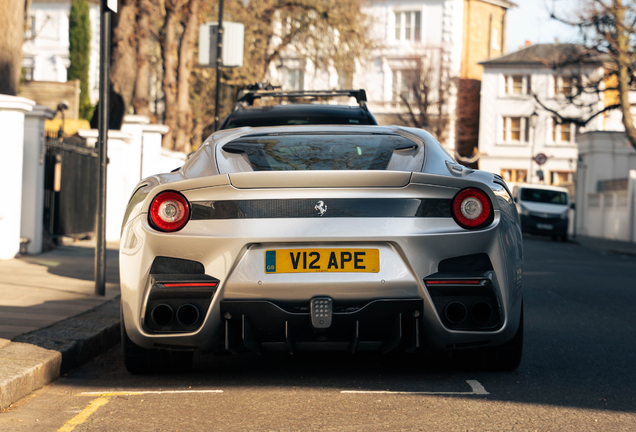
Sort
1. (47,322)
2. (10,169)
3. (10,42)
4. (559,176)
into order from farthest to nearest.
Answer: (559,176), (10,42), (10,169), (47,322)

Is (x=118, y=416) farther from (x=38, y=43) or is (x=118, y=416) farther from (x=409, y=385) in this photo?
(x=38, y=43)

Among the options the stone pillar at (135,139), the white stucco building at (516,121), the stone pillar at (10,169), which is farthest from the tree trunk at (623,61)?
the white stucco building at (516,121)

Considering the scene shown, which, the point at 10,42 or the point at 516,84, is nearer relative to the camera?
the point at 10,42

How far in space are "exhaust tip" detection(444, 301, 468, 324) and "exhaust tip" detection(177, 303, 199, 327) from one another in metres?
1.27

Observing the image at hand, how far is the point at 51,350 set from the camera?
16.9 feet

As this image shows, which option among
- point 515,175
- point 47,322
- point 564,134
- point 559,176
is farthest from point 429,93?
point 47,322

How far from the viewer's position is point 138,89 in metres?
20.2

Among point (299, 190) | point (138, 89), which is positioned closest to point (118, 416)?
point (299, 190)

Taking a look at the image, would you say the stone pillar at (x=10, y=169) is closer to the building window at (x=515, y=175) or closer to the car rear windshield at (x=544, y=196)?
the car rear windshield at (x=544, y=196)

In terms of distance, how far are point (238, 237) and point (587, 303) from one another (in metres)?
6.16

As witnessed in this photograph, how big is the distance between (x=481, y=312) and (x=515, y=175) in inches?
2154

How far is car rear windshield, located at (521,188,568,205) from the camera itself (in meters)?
30.3

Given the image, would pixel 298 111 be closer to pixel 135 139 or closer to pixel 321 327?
pixel 321 327

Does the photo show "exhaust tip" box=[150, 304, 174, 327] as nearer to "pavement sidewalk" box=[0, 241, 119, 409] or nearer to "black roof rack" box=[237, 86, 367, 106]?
"pavement sidewalk" box=[0, 241, 119, 409]
